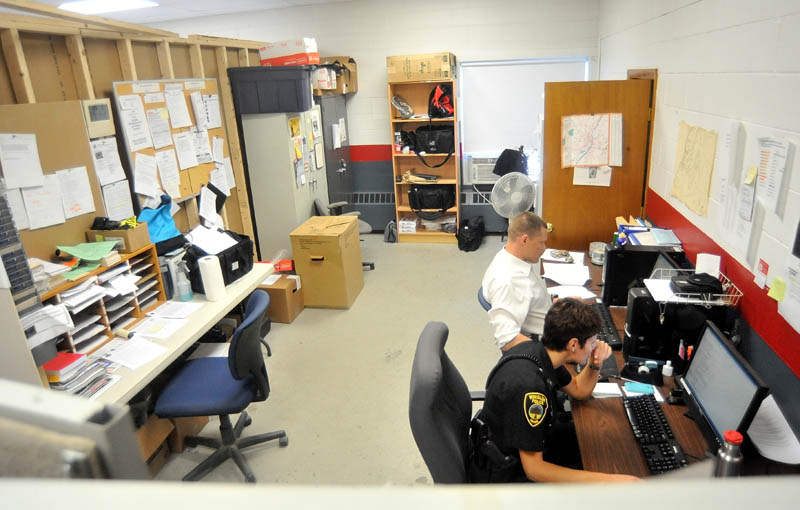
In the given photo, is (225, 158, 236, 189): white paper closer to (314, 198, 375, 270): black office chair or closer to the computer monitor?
(314, 198, 375, 270): black office chair

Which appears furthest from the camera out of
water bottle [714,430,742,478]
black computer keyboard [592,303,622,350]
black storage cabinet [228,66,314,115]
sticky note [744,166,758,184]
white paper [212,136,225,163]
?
black storage cabinet [228,66,314,115]

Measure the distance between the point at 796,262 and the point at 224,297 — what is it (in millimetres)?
2893

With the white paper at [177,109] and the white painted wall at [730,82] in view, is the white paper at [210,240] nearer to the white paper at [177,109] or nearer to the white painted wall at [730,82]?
the white paper at [177,109]

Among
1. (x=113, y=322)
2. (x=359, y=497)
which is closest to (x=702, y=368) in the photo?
(x=359, y=497)

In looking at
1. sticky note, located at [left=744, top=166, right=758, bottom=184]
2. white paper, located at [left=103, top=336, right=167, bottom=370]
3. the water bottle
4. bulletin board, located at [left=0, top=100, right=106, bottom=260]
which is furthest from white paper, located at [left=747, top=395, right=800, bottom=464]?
bulletin board, located at [left=0, top=100, right=106, bottom=260]

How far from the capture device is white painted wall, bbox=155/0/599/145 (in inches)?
223

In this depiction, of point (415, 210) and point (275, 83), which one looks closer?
point (275, 83)

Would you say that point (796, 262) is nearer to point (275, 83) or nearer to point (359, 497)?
point (359, 497)

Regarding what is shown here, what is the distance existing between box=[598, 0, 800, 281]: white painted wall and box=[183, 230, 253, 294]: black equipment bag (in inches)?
108

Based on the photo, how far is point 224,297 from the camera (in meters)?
3.25

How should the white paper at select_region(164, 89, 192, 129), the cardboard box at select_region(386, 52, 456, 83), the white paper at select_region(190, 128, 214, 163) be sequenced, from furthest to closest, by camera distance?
the cardboard box at select_region(386, 52, 456, 83), the white paper at select_region(190, 128, 214, 163), the white paper at select_region(164, 89, 192, 129)

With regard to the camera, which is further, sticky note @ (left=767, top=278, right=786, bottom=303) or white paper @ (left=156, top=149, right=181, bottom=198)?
white paper @ (left=156, top=149, right=181, bottom=198)

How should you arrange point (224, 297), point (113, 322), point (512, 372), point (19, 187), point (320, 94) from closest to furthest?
point (512, 372) → point (19, 187) → point (113, 322) → point (224, 297) → point (320, 94)

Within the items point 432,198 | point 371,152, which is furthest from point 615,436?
point 371,152
